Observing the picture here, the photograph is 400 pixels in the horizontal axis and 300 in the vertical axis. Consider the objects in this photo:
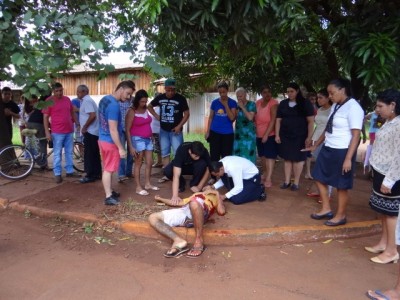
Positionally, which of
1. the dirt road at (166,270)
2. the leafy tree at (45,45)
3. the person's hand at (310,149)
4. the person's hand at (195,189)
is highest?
the leafy tree at (45,45)

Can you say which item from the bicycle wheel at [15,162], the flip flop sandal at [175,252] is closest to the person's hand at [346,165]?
the flip flop sandal at [175,252]

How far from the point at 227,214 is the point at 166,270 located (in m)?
1.36

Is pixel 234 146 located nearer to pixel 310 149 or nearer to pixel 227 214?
pixel 310 149

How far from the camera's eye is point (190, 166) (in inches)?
213

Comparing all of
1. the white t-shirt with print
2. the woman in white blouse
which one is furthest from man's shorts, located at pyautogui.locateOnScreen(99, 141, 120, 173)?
the woman in white blouse

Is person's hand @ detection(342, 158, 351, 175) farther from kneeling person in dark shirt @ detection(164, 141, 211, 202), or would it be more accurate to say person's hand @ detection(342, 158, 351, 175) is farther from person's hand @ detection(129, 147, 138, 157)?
person's hand @ detection(129, 147, 138, 157)

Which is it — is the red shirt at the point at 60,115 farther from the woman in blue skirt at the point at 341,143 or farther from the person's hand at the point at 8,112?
the woman in blue skirt at the point at 341,143

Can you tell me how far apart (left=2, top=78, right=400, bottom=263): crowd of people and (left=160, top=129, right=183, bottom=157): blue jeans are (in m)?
0.02

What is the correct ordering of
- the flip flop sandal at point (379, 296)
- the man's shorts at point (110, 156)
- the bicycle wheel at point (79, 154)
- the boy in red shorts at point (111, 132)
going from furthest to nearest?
the bicycle wheel at point (79, 154), the man's shorts at point (110, 156), the boy in red shorts at point (111, 132), the flip flop sandal at point (379, 296)

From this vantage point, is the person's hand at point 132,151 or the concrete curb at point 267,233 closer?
the concrete curb at point 267,233

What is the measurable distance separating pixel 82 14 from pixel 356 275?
3.71m

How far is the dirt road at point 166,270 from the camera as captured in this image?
3.27 m

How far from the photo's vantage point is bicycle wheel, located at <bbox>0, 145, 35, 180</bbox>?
6.67 m

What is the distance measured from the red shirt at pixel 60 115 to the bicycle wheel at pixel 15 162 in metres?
0.97
